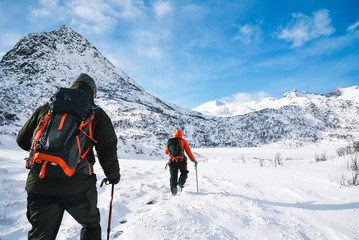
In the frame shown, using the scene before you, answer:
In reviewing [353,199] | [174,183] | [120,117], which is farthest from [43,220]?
[120,117]

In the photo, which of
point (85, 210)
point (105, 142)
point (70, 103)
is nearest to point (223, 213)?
point (85, 210)

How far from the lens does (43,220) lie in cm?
160

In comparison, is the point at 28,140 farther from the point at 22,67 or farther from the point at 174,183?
the point at 22,67

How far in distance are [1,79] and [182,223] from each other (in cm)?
5764

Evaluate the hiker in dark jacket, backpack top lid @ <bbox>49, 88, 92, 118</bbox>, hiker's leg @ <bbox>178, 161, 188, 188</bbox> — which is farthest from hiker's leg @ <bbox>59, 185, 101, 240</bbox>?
hiker's leg @ <bbox>178, 161, 188, 188</bbox>

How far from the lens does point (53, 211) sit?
164cm

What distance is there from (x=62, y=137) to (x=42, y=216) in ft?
2.65

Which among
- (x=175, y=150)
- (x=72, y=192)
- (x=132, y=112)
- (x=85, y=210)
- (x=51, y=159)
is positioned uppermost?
(x=132, y=112)

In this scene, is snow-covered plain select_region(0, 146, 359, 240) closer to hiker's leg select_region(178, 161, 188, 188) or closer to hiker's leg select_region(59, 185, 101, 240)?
hiker's leg select_region(178, 161, 188, 188)

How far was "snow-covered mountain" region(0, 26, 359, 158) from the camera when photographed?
3400 cm

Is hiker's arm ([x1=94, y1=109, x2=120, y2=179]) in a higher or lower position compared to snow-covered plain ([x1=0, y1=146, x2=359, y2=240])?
higher

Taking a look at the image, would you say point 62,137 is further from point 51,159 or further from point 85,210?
point 85,210

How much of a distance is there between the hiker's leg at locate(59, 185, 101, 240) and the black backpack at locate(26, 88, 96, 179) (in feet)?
0.89

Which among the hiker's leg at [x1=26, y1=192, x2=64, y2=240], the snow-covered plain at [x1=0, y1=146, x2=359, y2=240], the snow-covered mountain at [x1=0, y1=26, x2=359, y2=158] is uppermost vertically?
the snow-covered mountain at [x1=0, y1=26, x2=359, y2=158]
